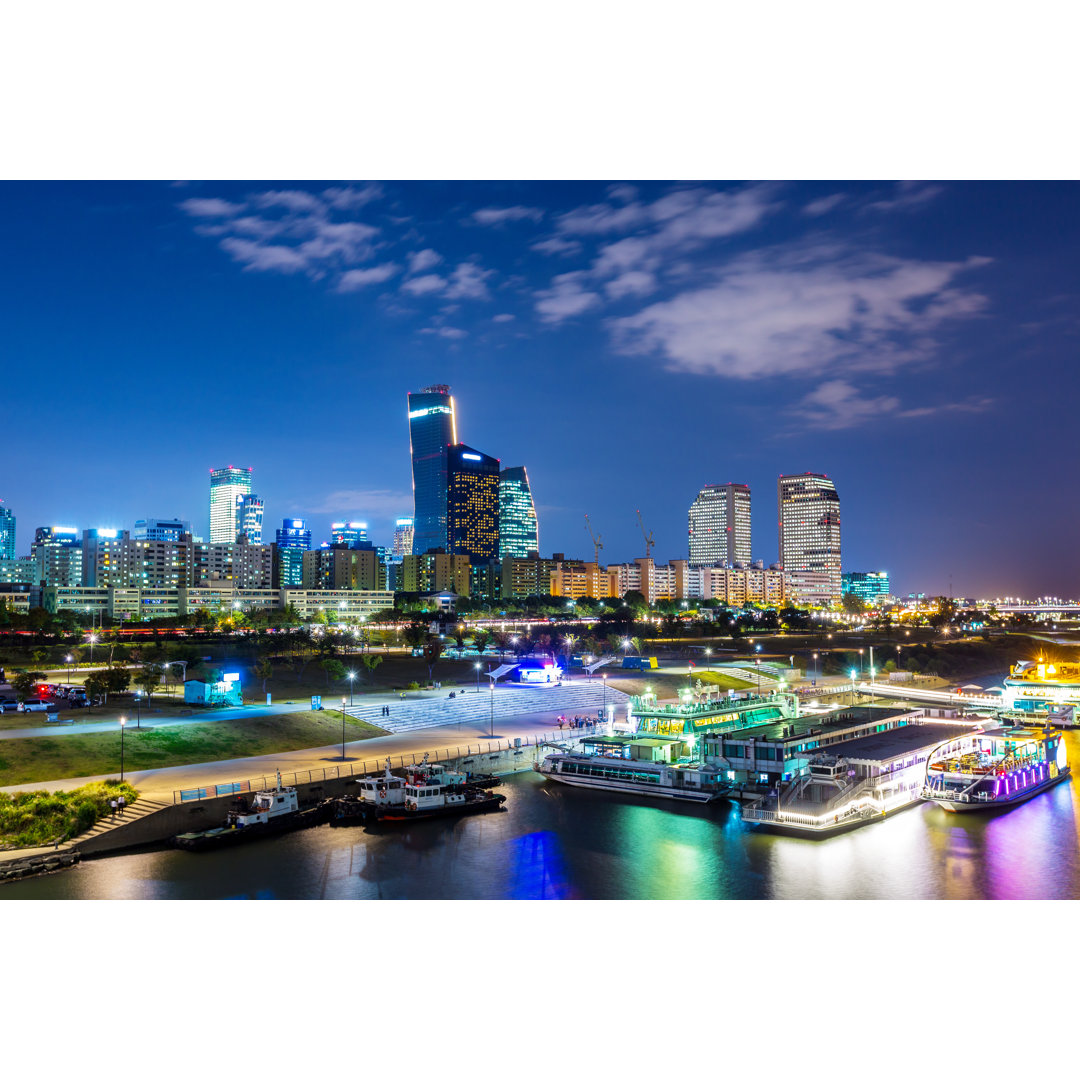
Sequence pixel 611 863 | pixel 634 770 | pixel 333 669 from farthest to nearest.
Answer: pixel 333 669 < pixel 634 770 < pixel 611 863

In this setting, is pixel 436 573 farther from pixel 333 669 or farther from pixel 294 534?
pixel 333 669

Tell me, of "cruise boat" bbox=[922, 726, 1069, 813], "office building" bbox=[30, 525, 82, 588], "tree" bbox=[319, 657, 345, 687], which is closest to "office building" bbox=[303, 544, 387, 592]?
"office building" bbox=[30, 525, 82, 588]

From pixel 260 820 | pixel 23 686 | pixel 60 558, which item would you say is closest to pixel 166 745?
pixel 260 820

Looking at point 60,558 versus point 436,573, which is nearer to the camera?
point 60,558

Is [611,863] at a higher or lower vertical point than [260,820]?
lower

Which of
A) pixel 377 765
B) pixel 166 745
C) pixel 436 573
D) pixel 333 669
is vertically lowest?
pixel 377 765

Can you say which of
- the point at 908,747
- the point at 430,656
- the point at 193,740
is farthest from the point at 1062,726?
the point at 193,740
